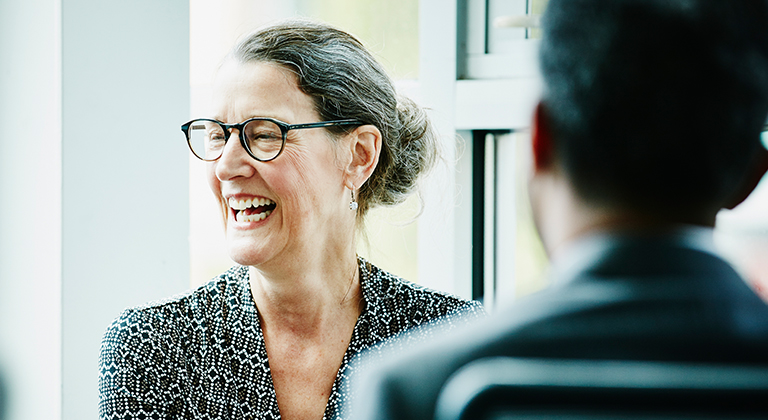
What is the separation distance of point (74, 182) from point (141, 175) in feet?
0.69

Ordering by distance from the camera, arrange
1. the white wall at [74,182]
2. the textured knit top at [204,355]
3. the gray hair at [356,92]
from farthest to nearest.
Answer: the white wall at [74,182] → the gray hair at [356,92] → the textured knit top at [204,355]

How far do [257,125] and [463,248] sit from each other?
0.90 metres

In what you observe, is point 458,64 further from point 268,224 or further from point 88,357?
point 88,357

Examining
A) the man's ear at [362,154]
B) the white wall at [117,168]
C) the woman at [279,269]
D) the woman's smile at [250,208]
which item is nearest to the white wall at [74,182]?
the white wall at [117,168]

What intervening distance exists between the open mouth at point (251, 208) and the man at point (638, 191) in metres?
1.11

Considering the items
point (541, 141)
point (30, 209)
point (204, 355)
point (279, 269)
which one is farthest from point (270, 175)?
point (541, 141)

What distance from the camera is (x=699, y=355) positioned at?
48cm

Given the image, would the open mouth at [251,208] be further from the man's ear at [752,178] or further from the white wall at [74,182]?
the man's ear at [752,178]

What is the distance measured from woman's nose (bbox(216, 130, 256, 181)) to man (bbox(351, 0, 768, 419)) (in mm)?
1104

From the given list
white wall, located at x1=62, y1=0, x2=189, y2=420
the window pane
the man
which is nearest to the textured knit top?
white wall, located at x1=62, y1=0, x2=189, y2=420

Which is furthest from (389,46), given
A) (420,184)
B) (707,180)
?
(707,180)

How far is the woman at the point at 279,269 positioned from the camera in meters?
1.57

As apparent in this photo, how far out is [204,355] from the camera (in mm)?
1615

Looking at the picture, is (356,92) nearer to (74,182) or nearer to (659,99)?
(74,182)
